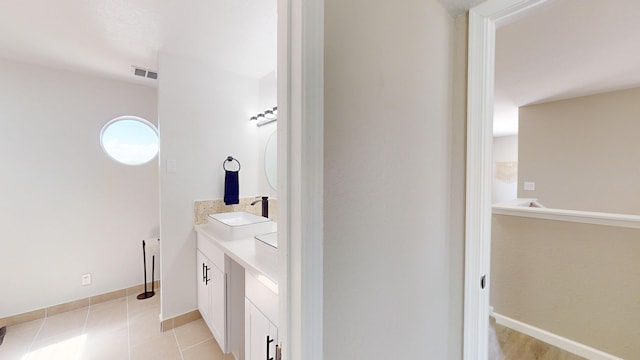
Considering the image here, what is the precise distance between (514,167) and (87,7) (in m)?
8.38

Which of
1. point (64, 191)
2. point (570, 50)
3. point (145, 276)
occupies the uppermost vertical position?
point (570, 50)

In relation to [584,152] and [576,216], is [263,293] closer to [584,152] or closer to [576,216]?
[576,216]

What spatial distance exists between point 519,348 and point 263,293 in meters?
2.05

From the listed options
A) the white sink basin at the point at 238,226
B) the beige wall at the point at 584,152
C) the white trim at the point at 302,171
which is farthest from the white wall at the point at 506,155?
the white trim at the point at 302,171

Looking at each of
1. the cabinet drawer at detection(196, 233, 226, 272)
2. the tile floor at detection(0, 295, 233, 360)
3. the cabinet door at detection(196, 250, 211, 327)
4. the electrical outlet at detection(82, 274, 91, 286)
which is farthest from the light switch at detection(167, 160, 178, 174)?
the electrical outlet at detection(82, 274, 91, 286)

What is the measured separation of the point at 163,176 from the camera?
205 centimetres

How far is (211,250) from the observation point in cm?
192

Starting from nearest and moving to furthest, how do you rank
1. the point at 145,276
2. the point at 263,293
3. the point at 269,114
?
the point at 263,293 → the point at 269,114 → the point at 145,276

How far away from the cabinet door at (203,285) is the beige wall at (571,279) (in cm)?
248

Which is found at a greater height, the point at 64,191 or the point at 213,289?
the point at 64,191

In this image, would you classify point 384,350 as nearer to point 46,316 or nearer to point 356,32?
point 356,32

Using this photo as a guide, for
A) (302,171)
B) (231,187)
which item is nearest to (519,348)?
(302,171)

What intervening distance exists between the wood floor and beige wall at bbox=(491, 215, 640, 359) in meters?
0.13

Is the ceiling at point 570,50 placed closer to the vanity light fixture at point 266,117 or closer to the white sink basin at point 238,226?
the vanity light fixture at point 266,117
